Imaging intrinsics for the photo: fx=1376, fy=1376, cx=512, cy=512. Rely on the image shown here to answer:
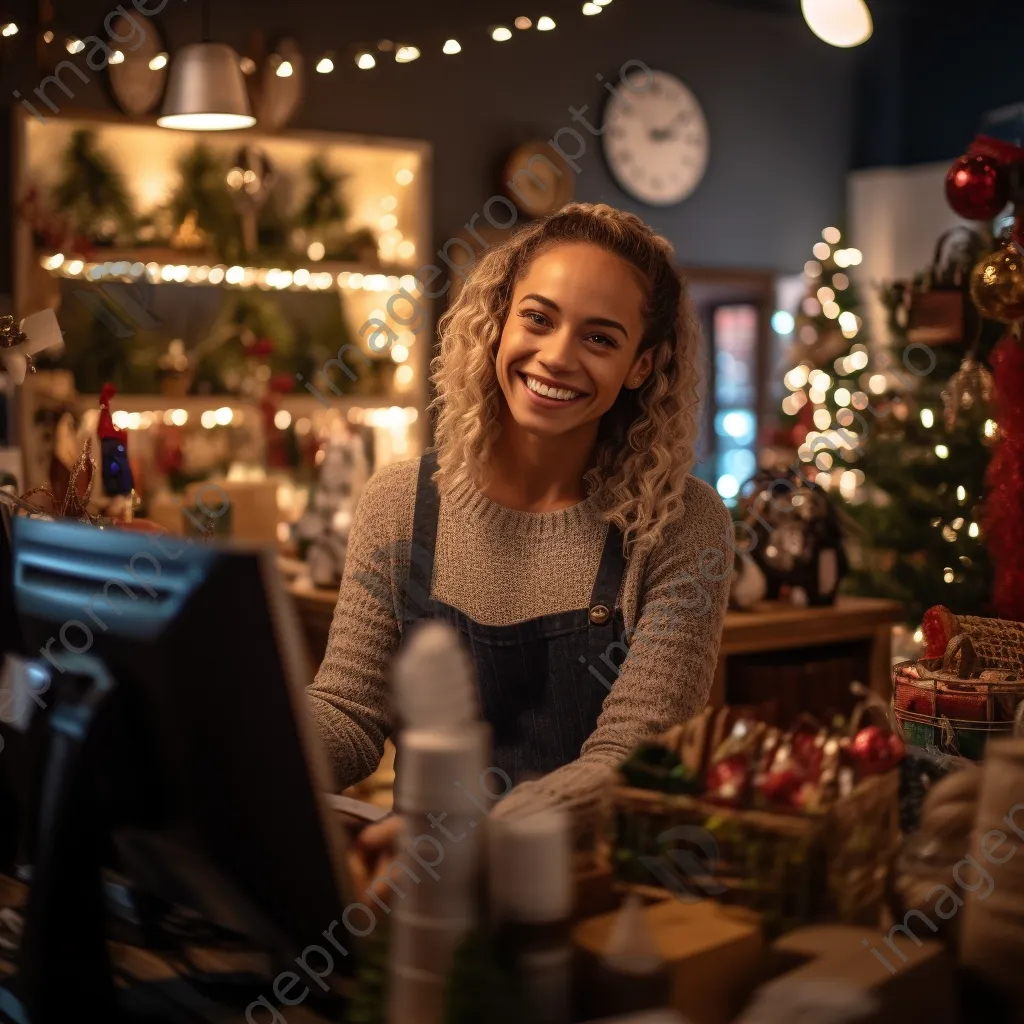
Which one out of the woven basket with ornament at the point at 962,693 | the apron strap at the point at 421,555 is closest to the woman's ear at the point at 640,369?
the apron strap at the point at 421,555

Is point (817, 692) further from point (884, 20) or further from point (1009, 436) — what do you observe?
point (884, 20)

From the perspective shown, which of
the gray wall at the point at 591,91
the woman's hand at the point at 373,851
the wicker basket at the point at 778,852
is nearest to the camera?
the wicker basket at the point at 778,852

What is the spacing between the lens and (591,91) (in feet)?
22.3

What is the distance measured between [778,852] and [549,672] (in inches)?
33.8

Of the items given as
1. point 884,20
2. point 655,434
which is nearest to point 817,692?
point 655,434

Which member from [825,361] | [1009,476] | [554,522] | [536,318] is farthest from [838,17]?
[825,361]

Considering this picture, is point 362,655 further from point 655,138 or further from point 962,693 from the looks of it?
point 655,138

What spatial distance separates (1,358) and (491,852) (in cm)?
135

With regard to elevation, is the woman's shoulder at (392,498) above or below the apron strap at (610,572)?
above

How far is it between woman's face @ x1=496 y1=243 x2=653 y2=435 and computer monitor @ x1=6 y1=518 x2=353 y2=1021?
0.85m

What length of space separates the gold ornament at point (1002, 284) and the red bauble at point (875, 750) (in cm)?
158

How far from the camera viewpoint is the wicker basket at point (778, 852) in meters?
1.08

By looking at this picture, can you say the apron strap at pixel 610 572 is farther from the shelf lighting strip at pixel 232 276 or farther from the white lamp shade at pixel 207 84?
the shelf lighting strip at pixel 232 276

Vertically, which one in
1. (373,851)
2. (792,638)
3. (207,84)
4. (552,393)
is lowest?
(792,638)
